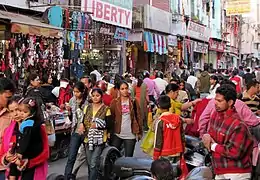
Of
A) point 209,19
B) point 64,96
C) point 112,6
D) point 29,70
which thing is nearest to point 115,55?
point 112,6

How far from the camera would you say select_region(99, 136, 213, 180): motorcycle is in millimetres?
6633

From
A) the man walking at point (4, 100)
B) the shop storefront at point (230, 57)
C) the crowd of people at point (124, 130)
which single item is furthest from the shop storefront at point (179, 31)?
the man walking at point (4, 100)

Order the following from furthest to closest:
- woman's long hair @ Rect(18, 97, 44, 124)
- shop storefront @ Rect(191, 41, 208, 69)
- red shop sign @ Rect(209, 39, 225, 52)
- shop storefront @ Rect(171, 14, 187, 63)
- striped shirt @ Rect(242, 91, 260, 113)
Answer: red shop sign @ Rect(209, 39, 225, 52)
shop storefront @ Rect(191, 41, 208, 69)
shop storefront @ Rect(171, 14, 187, 63)
striped shirt @ Rect(242, 91, 260, 113)
woman's long hair @ Rect(18, 97, 44, 124)

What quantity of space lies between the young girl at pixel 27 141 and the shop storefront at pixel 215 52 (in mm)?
34104

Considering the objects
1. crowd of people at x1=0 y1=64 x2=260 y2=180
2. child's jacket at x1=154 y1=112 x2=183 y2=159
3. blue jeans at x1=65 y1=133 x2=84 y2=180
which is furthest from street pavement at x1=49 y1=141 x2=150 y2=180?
child's jacket at x1=154 y1=112 x2=183 y2=159

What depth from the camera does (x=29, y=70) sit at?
13.5 m

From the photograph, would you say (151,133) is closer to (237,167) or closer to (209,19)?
(237,167)

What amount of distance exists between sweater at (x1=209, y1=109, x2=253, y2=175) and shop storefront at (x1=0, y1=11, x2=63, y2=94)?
8.04 metres

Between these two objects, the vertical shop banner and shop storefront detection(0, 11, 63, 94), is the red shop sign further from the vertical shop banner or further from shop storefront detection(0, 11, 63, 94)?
shop storefront detection(0, 11, 63, 94)

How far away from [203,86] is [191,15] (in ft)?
53.6

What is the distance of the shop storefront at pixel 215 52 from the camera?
39.5 meters

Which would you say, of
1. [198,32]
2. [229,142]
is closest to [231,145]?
[229,142]

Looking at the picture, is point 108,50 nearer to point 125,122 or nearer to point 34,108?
point 125,122

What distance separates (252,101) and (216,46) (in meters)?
33.8
